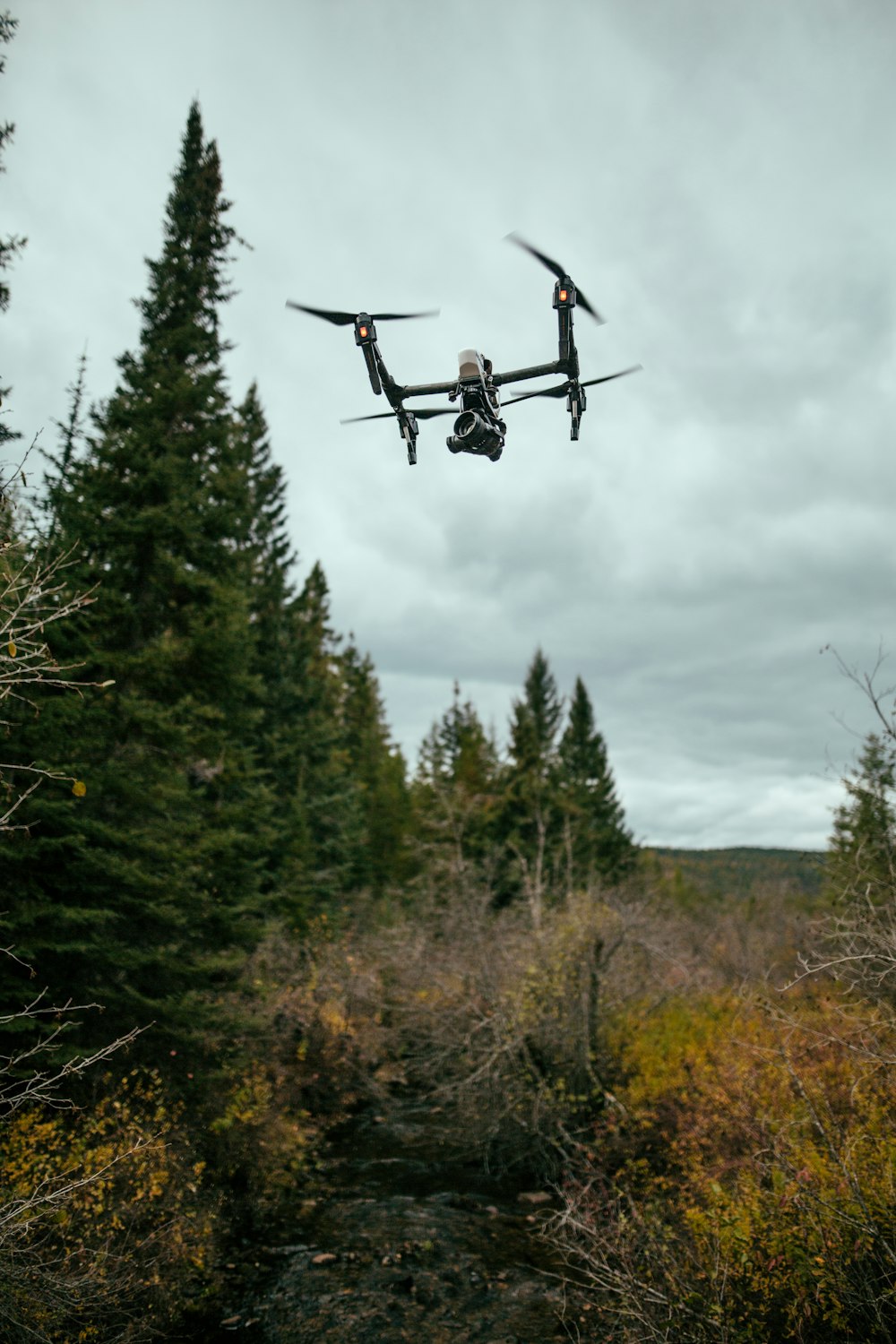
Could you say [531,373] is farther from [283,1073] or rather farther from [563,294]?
[283,1073]

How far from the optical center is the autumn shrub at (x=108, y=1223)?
6.65m

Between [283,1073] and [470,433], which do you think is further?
[283,1073]

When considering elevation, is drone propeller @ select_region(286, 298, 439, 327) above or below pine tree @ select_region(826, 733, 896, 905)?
above

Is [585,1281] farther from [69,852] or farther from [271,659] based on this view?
[271,659]

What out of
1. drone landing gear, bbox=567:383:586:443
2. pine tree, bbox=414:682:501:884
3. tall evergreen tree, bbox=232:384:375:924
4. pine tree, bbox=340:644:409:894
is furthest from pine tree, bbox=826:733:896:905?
pine tree, bbox=340:644:409:894

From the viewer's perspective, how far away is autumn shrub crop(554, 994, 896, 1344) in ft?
20.2

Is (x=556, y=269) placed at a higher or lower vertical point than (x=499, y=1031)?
higher

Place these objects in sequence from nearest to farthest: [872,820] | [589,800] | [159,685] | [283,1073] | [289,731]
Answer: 1. [872,820]
2. [159,685]
3. [283,1073]
4. [289,731]
5. [589,800]

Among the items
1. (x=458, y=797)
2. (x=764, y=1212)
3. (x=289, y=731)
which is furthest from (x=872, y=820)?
(x=458, y=797)

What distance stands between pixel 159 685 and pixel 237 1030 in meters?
6.28

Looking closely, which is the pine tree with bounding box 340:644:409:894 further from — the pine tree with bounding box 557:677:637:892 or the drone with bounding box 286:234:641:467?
the drone with bounding box 286:234:641:467

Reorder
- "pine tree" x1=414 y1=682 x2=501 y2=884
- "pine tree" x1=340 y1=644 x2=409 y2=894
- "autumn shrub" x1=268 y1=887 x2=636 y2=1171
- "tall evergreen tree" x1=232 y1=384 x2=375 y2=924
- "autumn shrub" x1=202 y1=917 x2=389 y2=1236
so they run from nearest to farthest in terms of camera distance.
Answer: "autumn shrub" x1=202 y1=917 x2=389 y2=1236, "autumn shrub" x1=268 y1=887 x2=636 y2=1171, "tall evergreen tree" x1=232 y1=384 x2=375 y2=924, "pine tree" x1=414 y1=682 x2=501 y2=884, "pine tree" x1=340 y1=644 x2=409 y2=894

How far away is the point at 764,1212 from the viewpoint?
23.8 feet

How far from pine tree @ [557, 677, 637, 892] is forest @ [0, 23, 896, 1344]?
1686 cm
